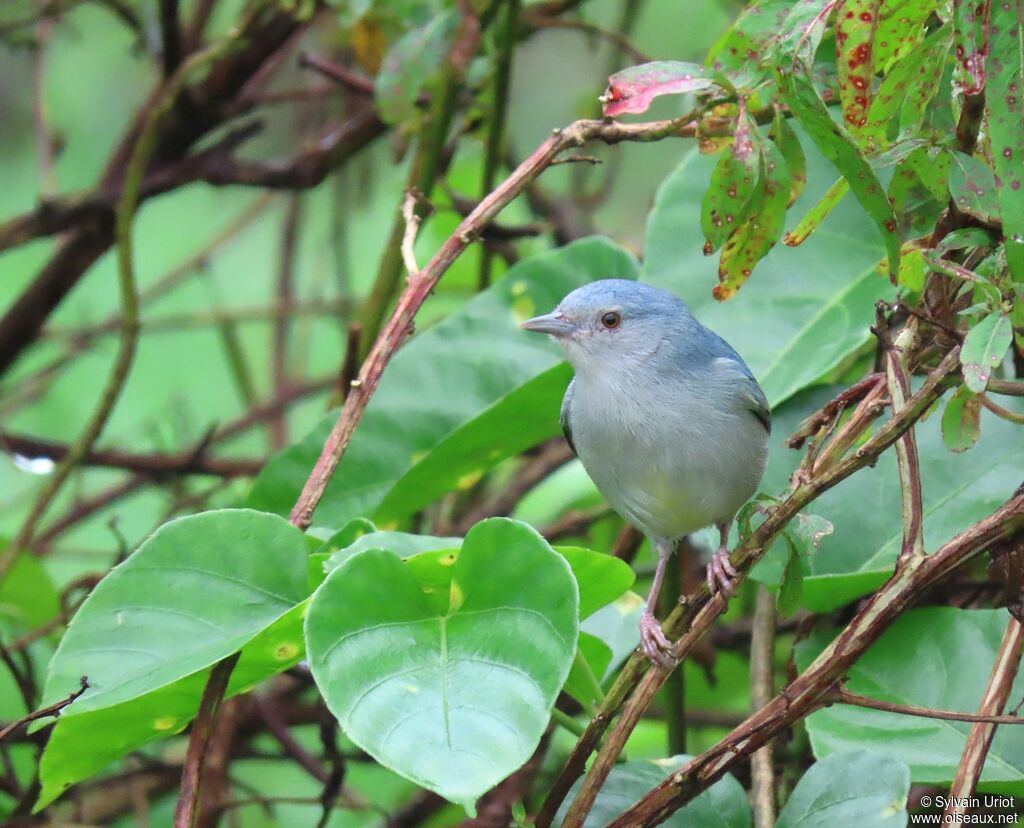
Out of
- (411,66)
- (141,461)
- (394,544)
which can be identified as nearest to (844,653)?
(394,544)

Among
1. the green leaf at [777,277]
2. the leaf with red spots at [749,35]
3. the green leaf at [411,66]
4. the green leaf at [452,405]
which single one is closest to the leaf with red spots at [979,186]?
the leaf with red spots at [749,35]

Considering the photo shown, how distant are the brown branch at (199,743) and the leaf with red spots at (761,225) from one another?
97 cm

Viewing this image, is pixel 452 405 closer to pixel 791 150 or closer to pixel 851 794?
pixel 791 150

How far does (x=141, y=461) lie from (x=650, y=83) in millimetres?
2413

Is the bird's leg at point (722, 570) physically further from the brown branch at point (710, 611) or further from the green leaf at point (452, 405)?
the green leaf at point (452, 405)

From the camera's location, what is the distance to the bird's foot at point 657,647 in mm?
1761

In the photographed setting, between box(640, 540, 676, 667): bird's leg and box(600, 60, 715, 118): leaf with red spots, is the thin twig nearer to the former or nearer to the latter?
box(600, 60, 715, 118): leaf with red spots

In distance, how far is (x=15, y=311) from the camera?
12.8 feet

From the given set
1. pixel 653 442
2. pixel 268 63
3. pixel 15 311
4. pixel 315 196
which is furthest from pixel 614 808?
pixel 315 196

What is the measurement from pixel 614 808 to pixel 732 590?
0.49 meters

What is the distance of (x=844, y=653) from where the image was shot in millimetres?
1711

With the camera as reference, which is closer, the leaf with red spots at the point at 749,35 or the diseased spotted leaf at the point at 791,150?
the diseased spotted leaf at the point at 791,150

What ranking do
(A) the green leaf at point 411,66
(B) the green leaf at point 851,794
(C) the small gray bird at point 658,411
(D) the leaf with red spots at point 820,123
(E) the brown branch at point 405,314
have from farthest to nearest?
(A) the green leaf at point 411,66 → (C) the small gray bird at point 658,411 → (E) the brown branch at point 405,314 → (B) the green leaf at point 851,794 → (D) the leaf with red spots at point 820,123

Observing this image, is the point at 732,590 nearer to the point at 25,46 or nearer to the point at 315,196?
the point at 25,46
